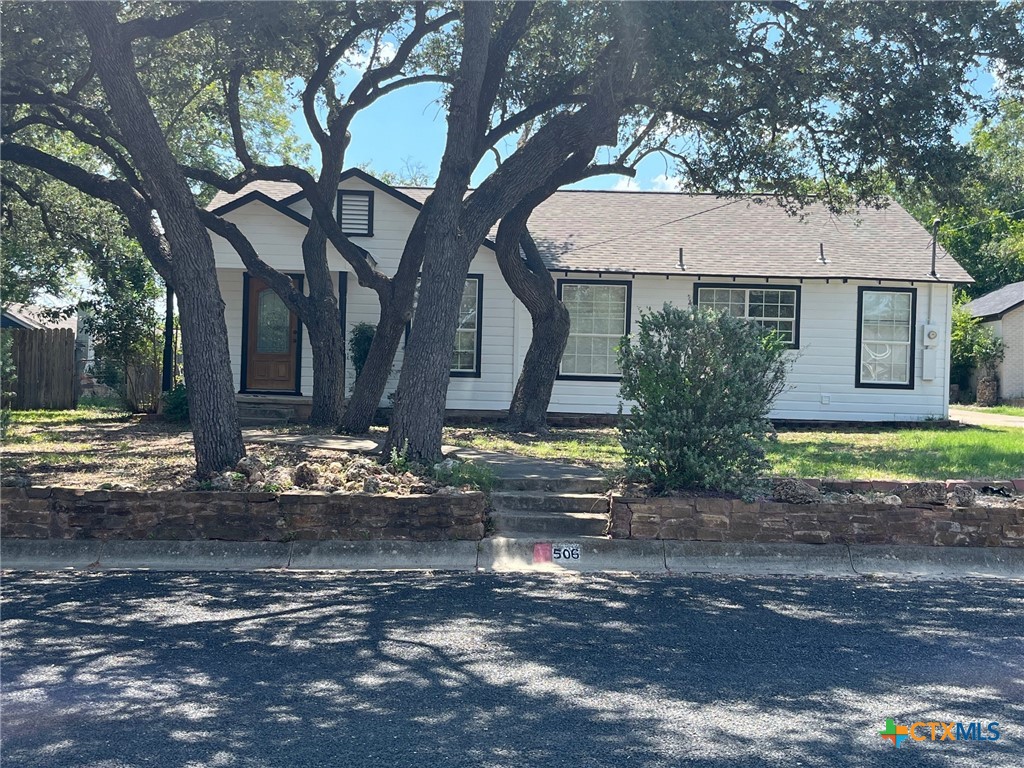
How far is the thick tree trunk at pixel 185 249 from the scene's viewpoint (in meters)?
9.26

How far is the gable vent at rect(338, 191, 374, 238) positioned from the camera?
17.6m

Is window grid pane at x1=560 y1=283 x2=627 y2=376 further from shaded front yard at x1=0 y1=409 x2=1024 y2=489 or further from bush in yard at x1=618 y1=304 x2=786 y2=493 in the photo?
bush in yard at x1=618 y1=304 x2=786 y2=493

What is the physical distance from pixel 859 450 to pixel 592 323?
229 inches

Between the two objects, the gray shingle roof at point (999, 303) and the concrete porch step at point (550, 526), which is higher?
the gray shingle roof at point (999, 303)

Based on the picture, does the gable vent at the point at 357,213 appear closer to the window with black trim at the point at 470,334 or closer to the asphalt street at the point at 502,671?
the window with black trim at the point at 470,334

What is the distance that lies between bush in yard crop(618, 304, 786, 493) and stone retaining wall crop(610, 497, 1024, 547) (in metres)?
0.31

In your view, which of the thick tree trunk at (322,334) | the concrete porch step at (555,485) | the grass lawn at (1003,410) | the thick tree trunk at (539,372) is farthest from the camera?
the grass lawn at (1003,410)

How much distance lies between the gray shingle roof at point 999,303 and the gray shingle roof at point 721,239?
8988 millimetres

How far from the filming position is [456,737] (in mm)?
4445

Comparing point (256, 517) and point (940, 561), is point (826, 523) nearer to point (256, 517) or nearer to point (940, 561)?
point (940, 561)

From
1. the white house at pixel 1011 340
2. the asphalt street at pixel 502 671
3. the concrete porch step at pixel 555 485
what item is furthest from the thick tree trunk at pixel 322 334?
the white house at pixel 1011 340

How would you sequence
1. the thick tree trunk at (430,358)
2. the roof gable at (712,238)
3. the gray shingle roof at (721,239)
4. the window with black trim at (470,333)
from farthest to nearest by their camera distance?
the window with black trim at (470,333), the gray shingle roof at (721,239), the roof gable at (712,238), the thick tree trunk at (430,358)

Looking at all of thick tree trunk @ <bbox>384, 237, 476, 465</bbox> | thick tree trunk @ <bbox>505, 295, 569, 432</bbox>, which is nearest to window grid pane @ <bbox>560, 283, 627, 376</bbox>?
thick tree trunk @ <bbox>505, 295, 569, 432</bbox>

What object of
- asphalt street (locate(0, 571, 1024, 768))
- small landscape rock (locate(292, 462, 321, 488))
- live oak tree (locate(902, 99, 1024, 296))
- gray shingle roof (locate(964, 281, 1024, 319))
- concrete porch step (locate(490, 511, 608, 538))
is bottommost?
asphalt street (locate(0, 571, 1024, 768))
